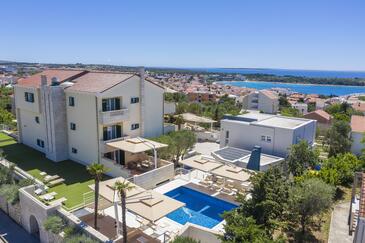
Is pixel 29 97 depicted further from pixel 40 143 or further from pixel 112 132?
pixel 112 132

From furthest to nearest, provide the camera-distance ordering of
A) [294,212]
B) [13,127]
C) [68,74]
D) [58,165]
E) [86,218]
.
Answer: [13,127]
[68,74]
[58,165]
[86,218]
[294,212]

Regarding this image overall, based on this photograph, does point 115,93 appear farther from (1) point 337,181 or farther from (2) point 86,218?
(1) point 337,181

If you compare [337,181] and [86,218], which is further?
[337,181]

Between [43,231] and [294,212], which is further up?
[294,212]

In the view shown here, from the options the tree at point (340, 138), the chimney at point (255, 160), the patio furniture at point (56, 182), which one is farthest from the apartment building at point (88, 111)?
the tree at point (340, 138)

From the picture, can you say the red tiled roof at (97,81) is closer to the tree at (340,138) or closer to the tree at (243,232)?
the tree at (243,232)

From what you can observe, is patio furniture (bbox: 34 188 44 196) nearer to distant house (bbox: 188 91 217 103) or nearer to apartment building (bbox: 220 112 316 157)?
apartment building (bbox: 220 112 316 157)

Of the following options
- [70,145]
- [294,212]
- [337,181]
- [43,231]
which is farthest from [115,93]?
[337,181]
